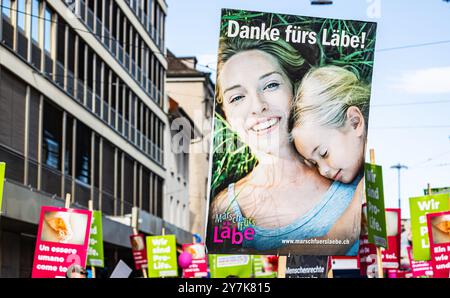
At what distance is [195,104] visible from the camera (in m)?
52.4

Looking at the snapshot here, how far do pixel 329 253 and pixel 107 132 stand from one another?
85.5 feet

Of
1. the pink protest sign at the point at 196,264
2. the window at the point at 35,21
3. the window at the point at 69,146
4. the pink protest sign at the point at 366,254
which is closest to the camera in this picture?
the pink protest sign at the point at 366,254

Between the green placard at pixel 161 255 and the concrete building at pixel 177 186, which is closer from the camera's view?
the green placard at pixel 161 255

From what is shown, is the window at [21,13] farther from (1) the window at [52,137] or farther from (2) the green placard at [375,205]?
(2) the green placard at [375,205]

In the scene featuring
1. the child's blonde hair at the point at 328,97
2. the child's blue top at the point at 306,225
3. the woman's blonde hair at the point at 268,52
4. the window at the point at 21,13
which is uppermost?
the window at the point at 21,13

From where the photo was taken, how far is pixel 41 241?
46.7 ft

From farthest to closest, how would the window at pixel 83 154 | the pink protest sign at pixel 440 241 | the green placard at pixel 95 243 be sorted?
1. the window at pixel 83 154
2. the green placard at pixel 95 243
3. the pink protest sign at pixel 440 241

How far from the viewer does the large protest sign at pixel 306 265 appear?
938 cm

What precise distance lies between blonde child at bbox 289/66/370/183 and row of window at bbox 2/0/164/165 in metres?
15.3

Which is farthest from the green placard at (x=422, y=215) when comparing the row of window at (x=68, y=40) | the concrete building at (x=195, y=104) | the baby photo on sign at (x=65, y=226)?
the concrete building at (x=195, y=104)

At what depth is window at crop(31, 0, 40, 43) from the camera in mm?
24875

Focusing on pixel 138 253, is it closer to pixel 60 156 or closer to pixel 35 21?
pixel 60 156

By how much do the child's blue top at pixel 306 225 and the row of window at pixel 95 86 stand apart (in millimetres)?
15322
